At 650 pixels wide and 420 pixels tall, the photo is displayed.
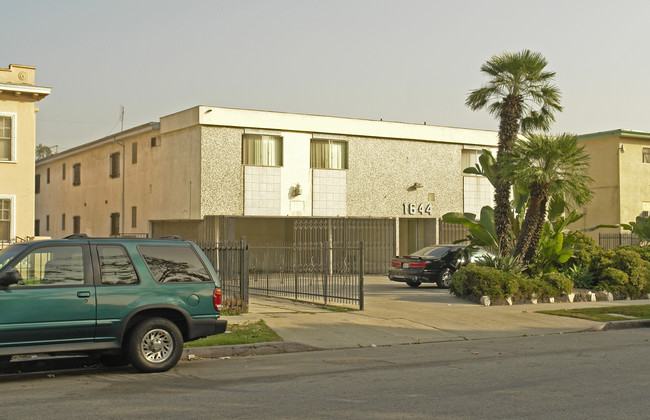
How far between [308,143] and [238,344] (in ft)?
69.2

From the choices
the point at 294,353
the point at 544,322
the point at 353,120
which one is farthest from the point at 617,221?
the point at 294,353

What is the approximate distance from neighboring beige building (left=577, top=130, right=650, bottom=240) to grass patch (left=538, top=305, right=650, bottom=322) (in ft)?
75.7

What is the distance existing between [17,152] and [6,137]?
62 cm

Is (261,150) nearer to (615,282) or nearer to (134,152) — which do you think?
(134,152)

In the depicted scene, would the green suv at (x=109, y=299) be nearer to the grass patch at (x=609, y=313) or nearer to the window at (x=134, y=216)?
the grass patch at (x=609, y=313)

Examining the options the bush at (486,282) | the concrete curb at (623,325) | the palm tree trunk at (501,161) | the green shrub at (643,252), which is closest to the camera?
the concrete curb at (623,325)

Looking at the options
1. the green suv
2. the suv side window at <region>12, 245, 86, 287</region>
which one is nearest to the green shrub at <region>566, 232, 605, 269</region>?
the green suv

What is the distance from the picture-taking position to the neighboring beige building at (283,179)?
30.9 metres

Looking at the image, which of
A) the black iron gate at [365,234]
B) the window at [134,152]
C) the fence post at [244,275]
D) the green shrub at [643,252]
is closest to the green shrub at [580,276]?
the green shrub at [643,252]

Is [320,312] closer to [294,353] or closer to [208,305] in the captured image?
[294,353]

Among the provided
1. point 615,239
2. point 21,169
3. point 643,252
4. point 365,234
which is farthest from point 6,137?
point 615,239

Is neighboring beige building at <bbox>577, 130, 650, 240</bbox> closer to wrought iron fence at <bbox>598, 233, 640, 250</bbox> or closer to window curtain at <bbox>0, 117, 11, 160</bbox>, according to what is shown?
wrought iron fence at <bbox>598, 233, 640, 250</bbox>

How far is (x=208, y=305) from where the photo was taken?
413 inches

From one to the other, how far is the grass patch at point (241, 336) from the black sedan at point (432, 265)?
10918 millimetres
